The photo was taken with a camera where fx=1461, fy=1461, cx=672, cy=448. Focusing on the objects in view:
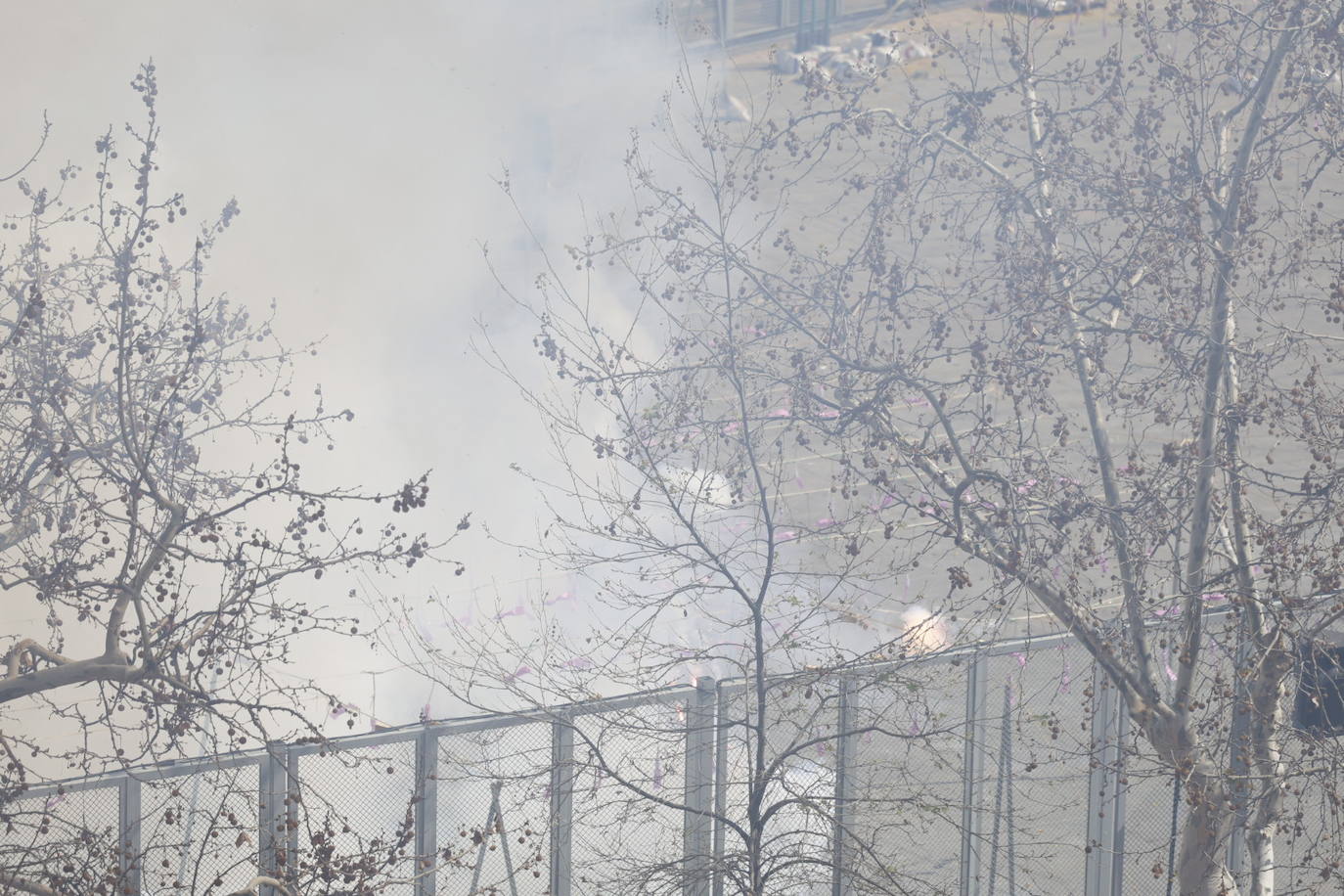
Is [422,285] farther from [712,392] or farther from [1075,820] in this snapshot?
[1075,820]

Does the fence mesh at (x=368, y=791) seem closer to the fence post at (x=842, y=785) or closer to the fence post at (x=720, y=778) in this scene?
the fence post at (x=720, y=778)

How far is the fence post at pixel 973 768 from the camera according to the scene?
948cm

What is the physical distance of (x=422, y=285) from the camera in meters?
19.2

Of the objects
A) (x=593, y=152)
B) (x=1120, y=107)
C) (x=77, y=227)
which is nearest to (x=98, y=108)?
(x=77, y=227)

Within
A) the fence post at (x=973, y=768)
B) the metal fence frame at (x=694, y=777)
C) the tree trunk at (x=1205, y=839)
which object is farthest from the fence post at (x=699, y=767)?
the tree trunk at (x=1205, y=839)

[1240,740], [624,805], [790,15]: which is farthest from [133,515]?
[790,15]

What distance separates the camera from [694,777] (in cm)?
917

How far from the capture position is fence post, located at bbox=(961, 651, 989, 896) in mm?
9477

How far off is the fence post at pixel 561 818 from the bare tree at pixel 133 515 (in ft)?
4.71

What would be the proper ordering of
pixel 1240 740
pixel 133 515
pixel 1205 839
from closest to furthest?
1. pixel 133 515
2. pixel 1240 740
3. pixel 1205 839

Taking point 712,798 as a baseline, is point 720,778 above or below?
above

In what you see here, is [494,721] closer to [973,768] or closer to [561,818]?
[561,818]

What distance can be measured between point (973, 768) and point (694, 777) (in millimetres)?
1845

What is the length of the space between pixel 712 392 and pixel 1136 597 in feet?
46.5
